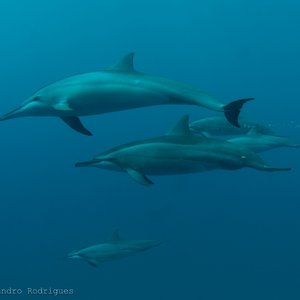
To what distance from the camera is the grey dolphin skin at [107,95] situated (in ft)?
16.6

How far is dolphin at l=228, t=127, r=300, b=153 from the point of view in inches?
272

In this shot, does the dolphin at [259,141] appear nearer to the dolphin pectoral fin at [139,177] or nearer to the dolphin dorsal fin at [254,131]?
the dolphin dorsal fin at [254,131]

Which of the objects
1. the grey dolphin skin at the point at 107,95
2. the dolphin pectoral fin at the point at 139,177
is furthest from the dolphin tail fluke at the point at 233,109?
the dolphin pectoral fin at the point at 139,177

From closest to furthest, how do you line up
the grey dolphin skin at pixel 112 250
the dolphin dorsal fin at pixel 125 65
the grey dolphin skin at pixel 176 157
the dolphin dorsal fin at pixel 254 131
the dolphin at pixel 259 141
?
the grey dolphin skin at pixel 176 157
the dolphin dorsal fin at pixel 125 65
the dolphin at pixel 259 141
the dolphin dorsal fin at pixel 254 131
the grey dolphin skin at pixel 112 250

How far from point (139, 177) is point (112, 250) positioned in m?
3.71

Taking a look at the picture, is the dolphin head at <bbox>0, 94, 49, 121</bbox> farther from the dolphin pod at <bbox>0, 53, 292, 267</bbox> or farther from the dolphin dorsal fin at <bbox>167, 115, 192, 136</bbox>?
the dolphin dorsal fin at <bbox>167, 115, 192, 136</bbox>

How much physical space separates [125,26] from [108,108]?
1987 centimetres

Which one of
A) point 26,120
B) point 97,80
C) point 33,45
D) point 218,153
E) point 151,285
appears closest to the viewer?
point 218,153

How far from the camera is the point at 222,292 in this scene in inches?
581

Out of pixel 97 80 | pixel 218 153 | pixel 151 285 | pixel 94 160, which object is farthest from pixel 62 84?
pixel 151 285

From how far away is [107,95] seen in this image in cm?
510

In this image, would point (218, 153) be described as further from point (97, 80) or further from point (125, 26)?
point (125, 26)

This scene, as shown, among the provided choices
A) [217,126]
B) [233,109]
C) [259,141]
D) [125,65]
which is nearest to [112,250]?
[217,126]

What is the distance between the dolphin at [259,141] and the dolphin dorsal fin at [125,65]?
7.04 feet
